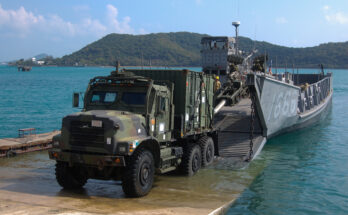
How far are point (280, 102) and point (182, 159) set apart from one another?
10.3 meters

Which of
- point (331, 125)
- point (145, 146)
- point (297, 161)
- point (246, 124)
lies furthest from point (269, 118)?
point (331, 125)

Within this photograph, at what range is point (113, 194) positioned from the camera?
9.67 metres

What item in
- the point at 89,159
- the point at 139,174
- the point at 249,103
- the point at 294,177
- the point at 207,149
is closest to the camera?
the point at 89,159

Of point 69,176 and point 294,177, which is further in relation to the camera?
point 294,177

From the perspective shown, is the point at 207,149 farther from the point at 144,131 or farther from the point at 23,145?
the point at 23,145

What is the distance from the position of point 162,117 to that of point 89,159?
2508 millimetres

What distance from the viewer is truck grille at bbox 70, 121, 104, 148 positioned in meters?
8.84

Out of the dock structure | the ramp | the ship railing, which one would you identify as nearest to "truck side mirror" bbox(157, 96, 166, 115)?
the ramp

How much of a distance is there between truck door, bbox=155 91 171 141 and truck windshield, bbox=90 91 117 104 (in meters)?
1.22

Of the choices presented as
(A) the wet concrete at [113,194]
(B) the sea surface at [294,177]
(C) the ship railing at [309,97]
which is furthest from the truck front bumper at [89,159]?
(C) the ship railing at [309,97]

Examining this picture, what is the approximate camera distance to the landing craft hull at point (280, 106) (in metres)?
17.4

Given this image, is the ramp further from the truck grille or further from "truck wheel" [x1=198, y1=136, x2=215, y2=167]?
the truck grille

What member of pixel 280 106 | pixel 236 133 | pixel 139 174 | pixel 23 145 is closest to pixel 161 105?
pixel 139 174

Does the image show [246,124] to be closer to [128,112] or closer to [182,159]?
[182,159]
